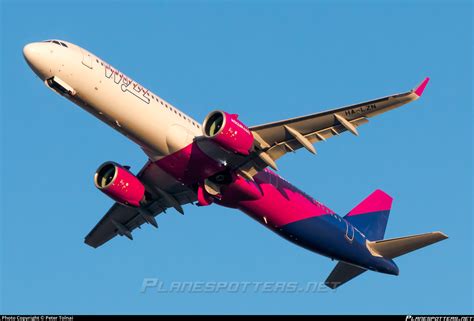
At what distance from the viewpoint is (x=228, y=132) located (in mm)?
43312

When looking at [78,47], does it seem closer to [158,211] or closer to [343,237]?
[158,211]

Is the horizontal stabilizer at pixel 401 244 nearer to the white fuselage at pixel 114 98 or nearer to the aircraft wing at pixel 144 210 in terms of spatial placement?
the aircraft wing at pixel 144 210

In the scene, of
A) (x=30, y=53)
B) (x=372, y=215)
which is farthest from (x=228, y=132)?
(x=372, y=215)

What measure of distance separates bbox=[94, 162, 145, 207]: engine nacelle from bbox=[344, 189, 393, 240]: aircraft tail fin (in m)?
15.6

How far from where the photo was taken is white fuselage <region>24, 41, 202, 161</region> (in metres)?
43.2

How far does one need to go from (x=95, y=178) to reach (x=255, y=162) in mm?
9520

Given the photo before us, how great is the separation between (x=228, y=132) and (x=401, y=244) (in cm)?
1619

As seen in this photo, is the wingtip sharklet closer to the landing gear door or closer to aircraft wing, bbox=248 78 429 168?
aircraft wing, bbox=248 78 429 168

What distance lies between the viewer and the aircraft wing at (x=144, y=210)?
51.0 metres

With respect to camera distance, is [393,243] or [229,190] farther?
[393,243]

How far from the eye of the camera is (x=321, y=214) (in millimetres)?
52094

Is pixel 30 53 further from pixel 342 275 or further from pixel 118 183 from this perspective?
pixel 342 275

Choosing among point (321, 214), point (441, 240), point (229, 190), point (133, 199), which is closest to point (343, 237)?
point (321, 214)

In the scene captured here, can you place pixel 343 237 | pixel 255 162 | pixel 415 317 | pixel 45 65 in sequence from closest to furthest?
pixel 415 317, pixel 45 65, pixel 255 162, pixel 343 237
